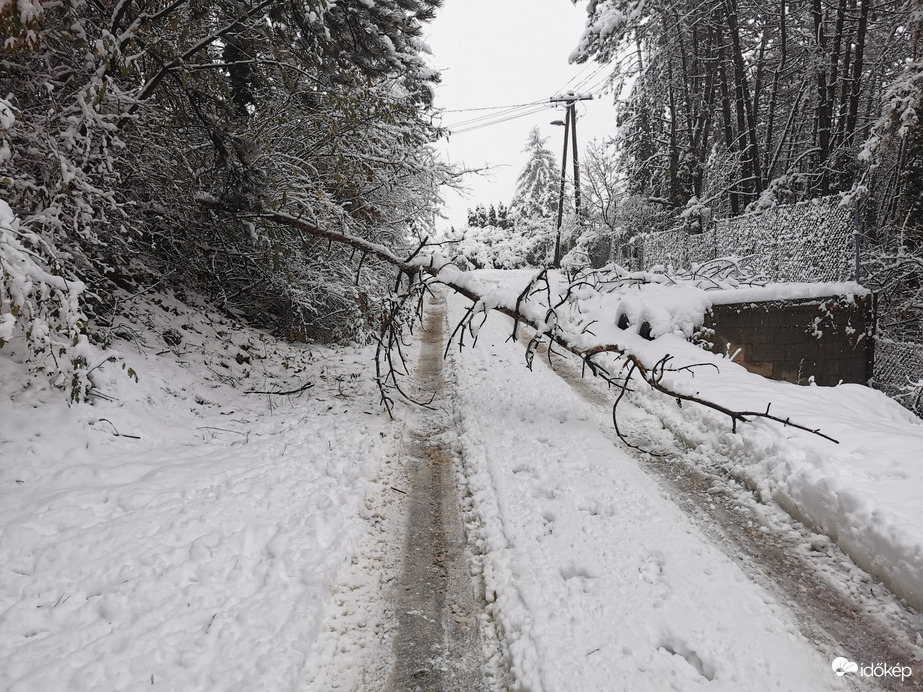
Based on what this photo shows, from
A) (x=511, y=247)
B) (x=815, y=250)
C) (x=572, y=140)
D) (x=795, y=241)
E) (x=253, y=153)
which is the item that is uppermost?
(x=572, y=140)

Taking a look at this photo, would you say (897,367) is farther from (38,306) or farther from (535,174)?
(535,174)

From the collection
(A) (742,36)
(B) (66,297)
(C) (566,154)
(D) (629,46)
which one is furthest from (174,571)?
(C) (566,154)

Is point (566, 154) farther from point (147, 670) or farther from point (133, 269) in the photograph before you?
point (147, 670)

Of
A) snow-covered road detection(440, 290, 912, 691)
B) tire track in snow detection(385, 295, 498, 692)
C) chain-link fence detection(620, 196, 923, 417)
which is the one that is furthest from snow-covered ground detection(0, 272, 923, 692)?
chain-link fence detection(620, 196, 923, 417)

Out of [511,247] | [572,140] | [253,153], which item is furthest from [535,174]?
[253,153]

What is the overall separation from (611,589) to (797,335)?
7.13 meters

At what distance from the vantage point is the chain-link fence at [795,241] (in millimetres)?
8031

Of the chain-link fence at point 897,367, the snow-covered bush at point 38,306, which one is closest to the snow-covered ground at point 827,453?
the chain-link fence at point 897,367

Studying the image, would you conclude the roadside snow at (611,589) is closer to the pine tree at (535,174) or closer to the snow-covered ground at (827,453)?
the snow-covered ground at (827,453)

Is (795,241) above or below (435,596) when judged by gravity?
above

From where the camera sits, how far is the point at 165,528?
2.73m

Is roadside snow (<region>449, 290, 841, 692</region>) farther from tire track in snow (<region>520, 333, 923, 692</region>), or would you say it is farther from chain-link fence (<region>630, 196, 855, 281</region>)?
chain-link fence (<region>630, 196, 855, 281</region>)

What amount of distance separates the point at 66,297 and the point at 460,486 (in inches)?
124

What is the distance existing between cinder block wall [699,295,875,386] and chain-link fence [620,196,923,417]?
540 millimetres
